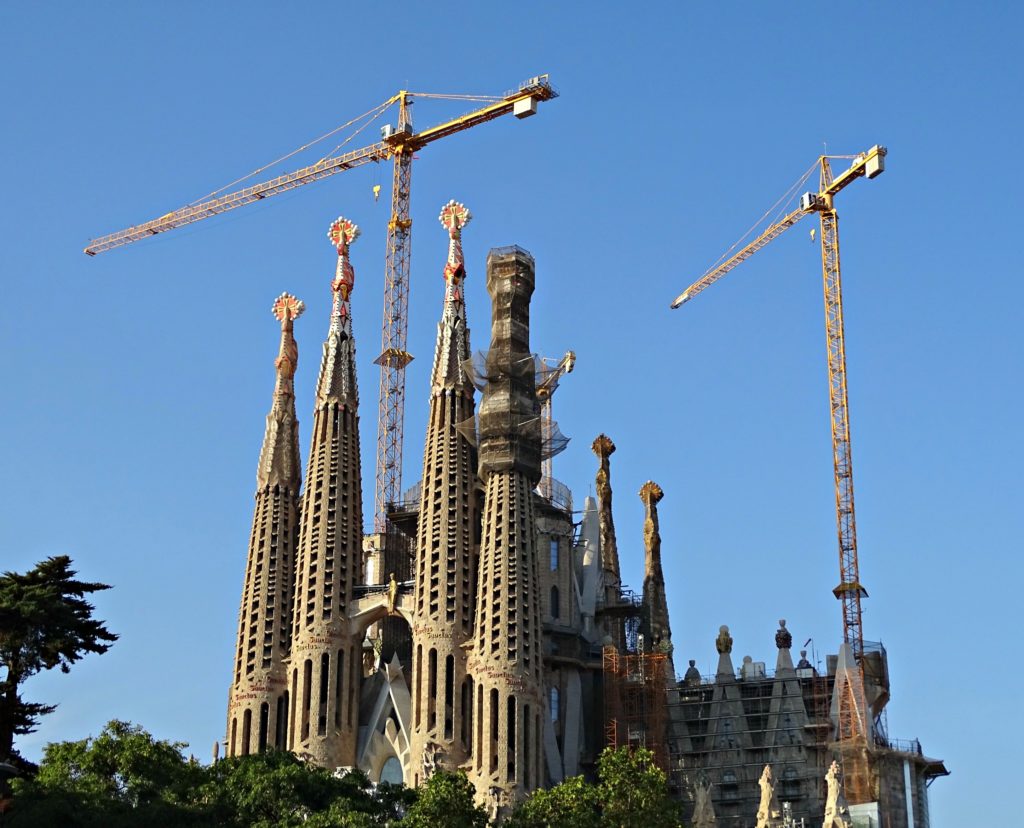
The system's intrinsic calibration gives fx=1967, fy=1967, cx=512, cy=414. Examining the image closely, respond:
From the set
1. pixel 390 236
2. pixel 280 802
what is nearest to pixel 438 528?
pixel 280 802

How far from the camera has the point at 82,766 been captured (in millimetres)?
56281

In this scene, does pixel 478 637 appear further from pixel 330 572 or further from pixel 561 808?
pixel 561 808

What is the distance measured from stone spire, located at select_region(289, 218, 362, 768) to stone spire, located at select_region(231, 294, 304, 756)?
1298 millimetres

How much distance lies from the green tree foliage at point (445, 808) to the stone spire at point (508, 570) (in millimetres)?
10183

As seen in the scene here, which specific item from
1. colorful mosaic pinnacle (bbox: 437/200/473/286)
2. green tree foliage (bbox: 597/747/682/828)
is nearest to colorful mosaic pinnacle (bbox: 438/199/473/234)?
colorful mosaic pinnacle (bbox: 437/200/473/286)

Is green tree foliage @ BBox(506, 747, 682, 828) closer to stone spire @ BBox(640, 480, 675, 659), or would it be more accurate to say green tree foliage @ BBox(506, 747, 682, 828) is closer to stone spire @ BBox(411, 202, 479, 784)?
stone spire @ BBox(411, 202, 479, 784)

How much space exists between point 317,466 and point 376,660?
8900 millimetres

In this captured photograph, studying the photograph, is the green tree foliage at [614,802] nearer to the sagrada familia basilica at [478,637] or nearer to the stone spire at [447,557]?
the sagrada familia basilica at [478,637]

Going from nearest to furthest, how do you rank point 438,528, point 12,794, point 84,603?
point 12,794, point 84,603, point 438,528

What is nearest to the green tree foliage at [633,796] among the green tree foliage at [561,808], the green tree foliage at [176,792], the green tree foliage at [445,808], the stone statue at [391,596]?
the green tree foliage at [561,808]

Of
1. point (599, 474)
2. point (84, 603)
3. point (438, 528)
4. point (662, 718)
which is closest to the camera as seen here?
point (84, 603)

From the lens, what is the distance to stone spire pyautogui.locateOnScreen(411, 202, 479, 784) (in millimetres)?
72000

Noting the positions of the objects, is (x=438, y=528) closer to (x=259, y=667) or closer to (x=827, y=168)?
(x=259, y=667)

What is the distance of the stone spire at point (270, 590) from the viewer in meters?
75.5
